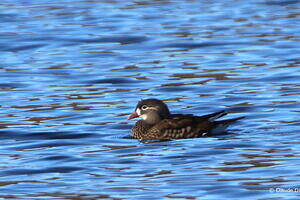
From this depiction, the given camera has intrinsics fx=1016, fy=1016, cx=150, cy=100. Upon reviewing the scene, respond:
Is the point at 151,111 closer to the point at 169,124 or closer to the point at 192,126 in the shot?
the point at 169,124

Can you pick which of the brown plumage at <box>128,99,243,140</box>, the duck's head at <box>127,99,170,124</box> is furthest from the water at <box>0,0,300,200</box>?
the duck's head at <box>127,99,170,124</box>

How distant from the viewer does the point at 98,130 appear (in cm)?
1564

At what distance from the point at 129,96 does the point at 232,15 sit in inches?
411

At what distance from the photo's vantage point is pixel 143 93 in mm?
18781

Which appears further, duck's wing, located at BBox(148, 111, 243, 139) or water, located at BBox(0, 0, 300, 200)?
duck's wing, located at BBox(148, 111, 243, 139)

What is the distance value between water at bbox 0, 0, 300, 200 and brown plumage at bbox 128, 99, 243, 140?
323 millimetres

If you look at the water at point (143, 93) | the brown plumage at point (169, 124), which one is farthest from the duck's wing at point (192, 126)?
the water at point (143, 93)

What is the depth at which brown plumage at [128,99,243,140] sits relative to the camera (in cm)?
1491

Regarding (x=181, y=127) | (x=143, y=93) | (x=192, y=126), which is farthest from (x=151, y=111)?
(x=143, y=93)

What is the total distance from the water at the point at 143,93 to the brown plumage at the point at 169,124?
12.7 inches

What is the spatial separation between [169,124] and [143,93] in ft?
12.4

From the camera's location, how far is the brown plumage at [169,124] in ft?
48.9

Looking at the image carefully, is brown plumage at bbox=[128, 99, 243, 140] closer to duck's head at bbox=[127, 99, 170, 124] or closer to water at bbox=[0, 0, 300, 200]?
duck's head at bbox=[127, 99, 170, 124]

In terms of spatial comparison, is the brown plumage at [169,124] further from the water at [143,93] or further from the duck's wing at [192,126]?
the water at [143,93]
